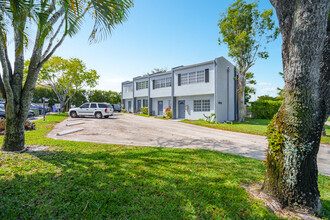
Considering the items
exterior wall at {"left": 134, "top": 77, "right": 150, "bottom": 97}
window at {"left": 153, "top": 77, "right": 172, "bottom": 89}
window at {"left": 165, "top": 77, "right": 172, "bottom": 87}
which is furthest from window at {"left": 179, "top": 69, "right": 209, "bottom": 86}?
exterior wall at {"left": 134, "top": 77, "right": 150, "bottom": 97}

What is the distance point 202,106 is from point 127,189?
1520 centimetres

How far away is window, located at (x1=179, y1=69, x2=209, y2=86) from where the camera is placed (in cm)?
1640

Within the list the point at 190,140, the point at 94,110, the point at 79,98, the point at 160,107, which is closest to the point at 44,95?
the point at 79,98

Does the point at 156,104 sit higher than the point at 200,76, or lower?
lower

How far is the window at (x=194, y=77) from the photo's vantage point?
1640 centimetres

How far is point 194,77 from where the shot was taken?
56.4ft

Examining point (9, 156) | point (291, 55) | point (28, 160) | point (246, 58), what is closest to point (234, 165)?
point (291, 55)

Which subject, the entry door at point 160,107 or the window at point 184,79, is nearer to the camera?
the window at point 184,79

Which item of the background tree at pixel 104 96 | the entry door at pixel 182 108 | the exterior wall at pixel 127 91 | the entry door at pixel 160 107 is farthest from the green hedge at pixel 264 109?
the background tree at pixel 104 96

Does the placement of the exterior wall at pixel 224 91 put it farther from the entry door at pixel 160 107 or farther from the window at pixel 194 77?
the entry door at pixel 160 107

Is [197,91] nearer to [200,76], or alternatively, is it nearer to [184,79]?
[200,76]

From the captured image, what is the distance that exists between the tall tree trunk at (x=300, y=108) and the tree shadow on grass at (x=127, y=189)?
2.07 ft

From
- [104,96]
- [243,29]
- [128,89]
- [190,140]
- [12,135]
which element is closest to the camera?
[12,135]

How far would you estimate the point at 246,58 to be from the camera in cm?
1560
